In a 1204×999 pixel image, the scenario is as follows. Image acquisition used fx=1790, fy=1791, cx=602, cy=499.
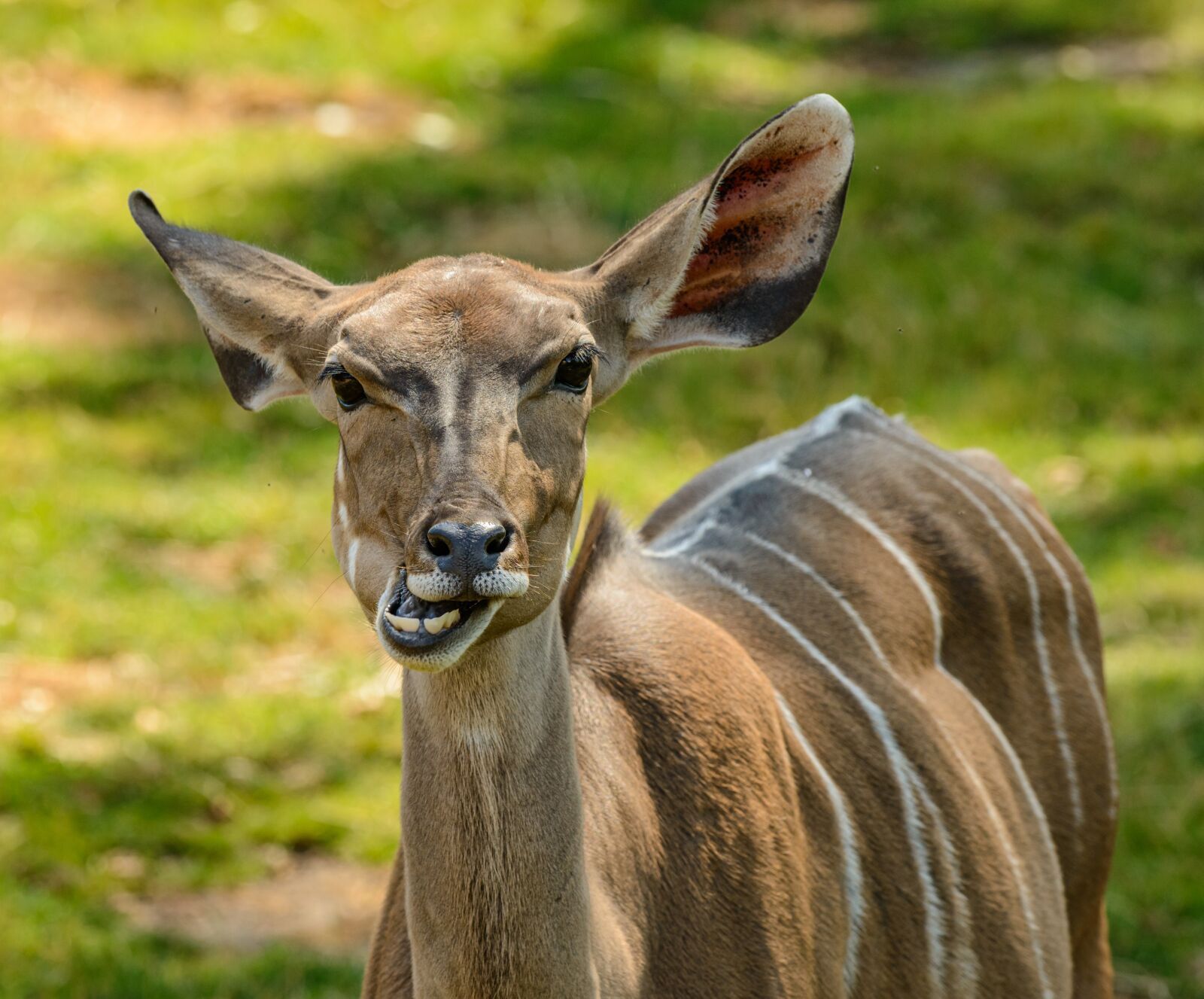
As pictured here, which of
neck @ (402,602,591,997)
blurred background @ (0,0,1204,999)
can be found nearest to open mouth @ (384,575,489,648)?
neck @ (402,602,591,997)

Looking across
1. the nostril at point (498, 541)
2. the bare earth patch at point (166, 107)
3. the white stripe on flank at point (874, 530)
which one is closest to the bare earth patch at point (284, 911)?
the white stripe on flank at point (874, 530)

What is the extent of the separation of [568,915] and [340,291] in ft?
3.10

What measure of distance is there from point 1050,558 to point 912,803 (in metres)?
0.83

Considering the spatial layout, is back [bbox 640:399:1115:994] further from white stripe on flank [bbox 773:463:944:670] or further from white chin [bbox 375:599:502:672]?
white chin [bbox 375:599:502:672]

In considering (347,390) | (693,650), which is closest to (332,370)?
(347,390)

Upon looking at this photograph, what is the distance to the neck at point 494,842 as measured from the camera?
2219mm

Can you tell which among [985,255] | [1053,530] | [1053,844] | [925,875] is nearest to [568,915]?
[925,875]

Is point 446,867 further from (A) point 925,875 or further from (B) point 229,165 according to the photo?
(B) point 229,165

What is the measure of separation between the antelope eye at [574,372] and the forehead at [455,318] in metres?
0.03

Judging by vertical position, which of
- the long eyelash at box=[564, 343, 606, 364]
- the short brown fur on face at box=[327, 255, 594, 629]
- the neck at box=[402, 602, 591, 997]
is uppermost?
the long eyelash at box=[564, 343, 606, 364]

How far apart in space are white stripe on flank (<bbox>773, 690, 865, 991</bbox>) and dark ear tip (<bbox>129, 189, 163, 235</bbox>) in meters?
1.24

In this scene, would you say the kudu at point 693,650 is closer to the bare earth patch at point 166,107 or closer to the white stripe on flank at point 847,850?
the white stripe on flank at point 847,850

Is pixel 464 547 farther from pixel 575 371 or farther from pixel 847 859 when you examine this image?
pixel 847 859

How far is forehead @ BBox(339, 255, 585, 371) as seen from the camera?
2.17 metres
